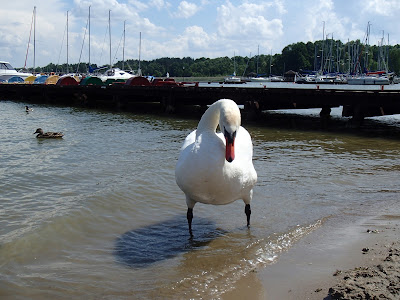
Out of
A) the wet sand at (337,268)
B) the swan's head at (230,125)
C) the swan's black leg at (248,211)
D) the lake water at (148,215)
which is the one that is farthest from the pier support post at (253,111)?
the swan's head at (230,125)

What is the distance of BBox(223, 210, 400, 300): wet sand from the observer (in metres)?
4.00

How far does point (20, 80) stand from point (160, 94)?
4066cm

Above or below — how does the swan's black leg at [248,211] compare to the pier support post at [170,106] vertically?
below

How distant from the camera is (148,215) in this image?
24.4 ft

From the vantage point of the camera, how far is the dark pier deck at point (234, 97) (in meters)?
19.8

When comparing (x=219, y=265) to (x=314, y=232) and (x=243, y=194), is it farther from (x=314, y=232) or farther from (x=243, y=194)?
(x=314, y=232)

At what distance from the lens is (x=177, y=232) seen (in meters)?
6.66

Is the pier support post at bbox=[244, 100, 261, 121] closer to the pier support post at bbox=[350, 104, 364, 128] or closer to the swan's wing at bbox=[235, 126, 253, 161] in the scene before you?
the pier support post at bbox=[350, 104, 364, 128]

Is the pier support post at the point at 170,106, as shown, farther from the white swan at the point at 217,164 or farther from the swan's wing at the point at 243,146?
the white swan at the point at 217,164

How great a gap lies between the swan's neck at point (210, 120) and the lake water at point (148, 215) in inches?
62.3

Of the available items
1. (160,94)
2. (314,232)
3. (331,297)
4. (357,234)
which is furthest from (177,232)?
(160,94)

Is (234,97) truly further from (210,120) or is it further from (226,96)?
(210,120)

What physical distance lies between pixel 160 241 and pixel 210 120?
1.84 m

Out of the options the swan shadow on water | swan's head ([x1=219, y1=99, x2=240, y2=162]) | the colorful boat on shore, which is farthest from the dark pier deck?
the colorful boat on shore
